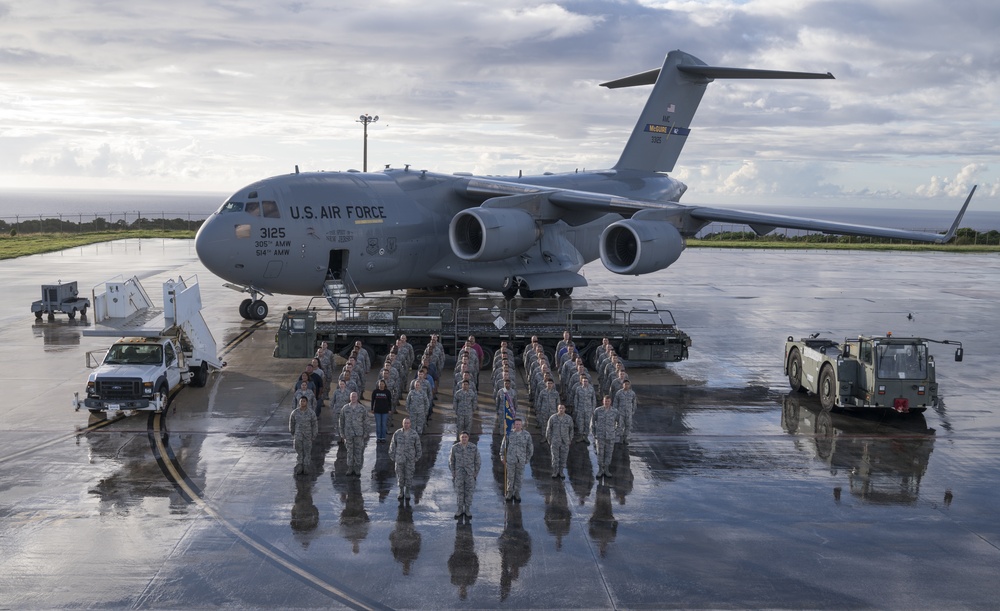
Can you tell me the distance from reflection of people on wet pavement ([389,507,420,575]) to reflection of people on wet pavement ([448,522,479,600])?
0.43 metres

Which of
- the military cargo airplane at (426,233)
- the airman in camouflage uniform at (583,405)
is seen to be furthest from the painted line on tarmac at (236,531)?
the military cargo airplane at (426,233)

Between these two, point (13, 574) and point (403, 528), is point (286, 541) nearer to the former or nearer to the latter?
point (403, 528)

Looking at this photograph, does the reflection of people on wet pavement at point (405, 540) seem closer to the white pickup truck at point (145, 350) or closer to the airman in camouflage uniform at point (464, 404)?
the airman in camouflage uniform at point (464, 404)

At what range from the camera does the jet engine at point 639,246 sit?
2312 centimetres

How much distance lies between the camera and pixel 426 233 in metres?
25.9

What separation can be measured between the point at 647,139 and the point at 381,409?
21669 mm

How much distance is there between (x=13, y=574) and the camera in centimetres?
955

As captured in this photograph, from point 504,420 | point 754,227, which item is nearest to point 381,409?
point 504,420

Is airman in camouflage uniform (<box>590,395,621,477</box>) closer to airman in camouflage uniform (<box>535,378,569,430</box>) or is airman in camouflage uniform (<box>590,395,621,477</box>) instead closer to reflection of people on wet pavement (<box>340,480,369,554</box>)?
airman in camouflage uniform (<box>535,378,569,430</box>)

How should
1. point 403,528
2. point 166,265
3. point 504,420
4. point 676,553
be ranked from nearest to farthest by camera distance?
point 676,553 < point 403,528 < point 504,420 < point 166,265

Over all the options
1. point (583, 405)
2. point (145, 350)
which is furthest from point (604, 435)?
point (145, 350)

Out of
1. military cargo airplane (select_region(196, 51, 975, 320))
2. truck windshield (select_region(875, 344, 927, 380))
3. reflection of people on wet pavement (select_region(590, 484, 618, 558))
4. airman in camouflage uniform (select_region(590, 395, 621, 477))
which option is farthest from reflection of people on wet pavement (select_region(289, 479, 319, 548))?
military cargo airplane (select_region(196, 51, 975, 320))

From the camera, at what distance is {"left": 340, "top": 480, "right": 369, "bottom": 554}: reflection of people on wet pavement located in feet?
35.0

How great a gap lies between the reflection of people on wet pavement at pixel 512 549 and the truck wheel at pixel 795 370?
8.80 metres
